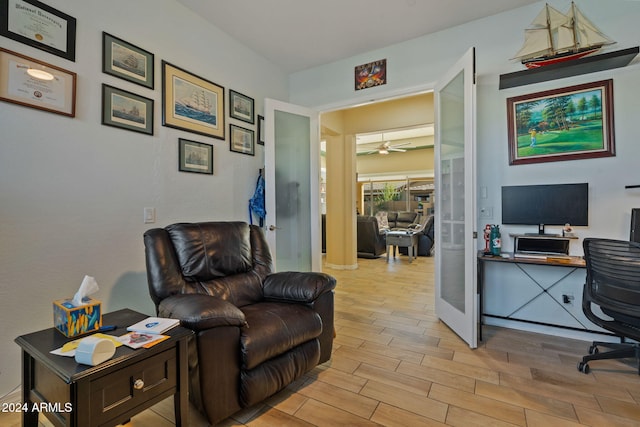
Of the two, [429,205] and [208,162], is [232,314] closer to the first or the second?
[208,162]

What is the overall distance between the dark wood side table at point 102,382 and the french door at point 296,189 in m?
1.99

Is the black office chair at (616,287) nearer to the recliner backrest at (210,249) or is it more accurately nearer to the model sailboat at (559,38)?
the model sailboat at (559,38)

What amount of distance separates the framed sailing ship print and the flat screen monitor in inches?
110

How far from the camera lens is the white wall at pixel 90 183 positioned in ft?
5.57

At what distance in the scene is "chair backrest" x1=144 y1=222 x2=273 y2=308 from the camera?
5.93 feet

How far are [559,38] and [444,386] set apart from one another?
108 inches

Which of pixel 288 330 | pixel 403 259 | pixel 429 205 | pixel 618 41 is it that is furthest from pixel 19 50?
pixel 429 205

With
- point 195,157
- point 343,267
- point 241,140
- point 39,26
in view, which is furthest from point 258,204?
point 343,267

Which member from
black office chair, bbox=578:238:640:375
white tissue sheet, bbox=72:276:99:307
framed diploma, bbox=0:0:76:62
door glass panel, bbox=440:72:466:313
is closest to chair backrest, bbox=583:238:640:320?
black office chair, bbox=578:238:640:375

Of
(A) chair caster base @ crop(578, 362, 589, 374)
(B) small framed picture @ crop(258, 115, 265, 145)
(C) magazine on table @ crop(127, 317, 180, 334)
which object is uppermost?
(B) small framed picture @ crop(258, 115, 265, 145)

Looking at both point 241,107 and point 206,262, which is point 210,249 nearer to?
point 206,262

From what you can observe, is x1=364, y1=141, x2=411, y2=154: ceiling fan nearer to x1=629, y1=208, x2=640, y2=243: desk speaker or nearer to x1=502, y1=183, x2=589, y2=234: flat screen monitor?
x1=502, y1=183, x2=589, y2=234: flat screen monitor

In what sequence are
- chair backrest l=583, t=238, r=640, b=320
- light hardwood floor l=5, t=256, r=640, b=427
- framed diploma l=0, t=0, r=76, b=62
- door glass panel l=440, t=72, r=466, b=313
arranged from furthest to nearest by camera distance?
1. door glass panel l=440, t=72, r=466, b=313
2. chair backrest l=583, t=238, r=640, b=320
3. framed diploma l=0, t=0, r=76, b=62
4. light hardwood floor l=5, t=256, r=640, b=427

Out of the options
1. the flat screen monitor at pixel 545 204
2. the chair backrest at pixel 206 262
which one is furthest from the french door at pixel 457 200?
the chair backrest at pixel 206 262
